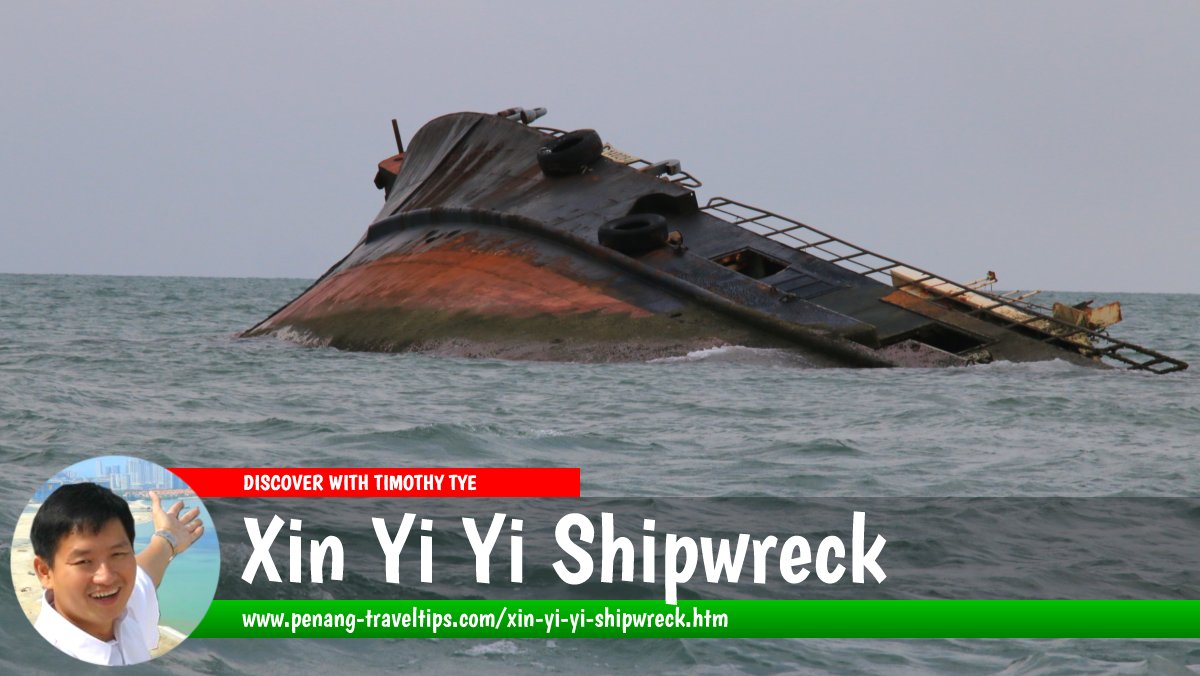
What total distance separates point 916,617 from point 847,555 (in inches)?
52.5

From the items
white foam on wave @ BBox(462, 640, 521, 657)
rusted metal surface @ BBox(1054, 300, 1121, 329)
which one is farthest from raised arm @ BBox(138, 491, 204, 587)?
rusted metal surface @ BBox(1054, 300, 1121, 329)

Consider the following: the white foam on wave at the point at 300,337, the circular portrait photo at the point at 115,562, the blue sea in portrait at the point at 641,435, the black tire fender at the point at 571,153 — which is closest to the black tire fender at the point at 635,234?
the blue sea in portrait at the point at 641,435

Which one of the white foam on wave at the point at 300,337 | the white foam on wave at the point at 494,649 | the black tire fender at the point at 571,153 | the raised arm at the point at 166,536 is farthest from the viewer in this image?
the white foam on wave at the point at 300,337

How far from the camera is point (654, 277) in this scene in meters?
16.7

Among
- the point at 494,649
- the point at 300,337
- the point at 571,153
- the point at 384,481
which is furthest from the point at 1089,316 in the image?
the point at 494,649

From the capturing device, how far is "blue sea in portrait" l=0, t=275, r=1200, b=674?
17.9 feet

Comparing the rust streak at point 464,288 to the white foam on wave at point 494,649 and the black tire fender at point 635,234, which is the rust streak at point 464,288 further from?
the white foam on wave at point 494,649

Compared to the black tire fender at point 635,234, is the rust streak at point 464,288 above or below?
below

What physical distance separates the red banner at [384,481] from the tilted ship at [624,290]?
6.92m

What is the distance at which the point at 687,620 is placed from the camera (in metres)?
5.59

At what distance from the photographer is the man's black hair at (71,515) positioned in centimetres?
382

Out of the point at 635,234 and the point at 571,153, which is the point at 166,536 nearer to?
the point at 635,234

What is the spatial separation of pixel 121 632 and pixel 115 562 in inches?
A: 9.9

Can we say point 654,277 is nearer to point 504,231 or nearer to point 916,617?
point 504,231
